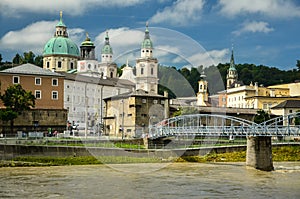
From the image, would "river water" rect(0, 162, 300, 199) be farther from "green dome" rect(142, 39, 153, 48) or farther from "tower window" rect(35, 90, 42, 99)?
"tower window" rect(35, 90, 42, 99)

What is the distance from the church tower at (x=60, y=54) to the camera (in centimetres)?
12475

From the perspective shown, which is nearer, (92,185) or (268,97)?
(92,185)

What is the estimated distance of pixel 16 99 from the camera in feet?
225

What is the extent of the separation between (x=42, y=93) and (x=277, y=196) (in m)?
52.1

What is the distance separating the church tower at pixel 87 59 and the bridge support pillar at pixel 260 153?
66.0 metres

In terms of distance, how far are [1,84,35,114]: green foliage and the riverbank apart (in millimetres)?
18389

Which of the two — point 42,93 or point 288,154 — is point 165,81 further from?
point 42,93

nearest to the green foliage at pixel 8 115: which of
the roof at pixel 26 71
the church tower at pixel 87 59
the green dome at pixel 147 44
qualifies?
the roof at pixel 26 71

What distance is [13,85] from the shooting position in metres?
73.2

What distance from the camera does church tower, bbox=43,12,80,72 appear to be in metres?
125

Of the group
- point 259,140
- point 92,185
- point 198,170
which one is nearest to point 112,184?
point 92,185

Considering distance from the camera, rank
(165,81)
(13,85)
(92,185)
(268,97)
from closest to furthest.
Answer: (165,81), (92,185), (13,85), (268,97)

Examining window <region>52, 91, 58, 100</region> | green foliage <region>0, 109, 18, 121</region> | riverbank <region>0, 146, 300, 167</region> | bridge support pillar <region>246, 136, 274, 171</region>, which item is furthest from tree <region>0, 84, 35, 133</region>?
bridge support pillar <region>246, 136, 274, 171</region>

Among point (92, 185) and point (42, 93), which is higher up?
point (42, 93)
